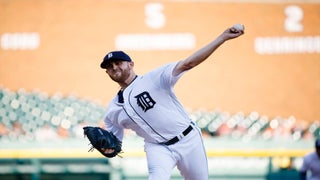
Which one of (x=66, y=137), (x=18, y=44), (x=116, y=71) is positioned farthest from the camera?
(x=18, y=44)

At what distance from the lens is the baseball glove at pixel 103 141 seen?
12.2ft

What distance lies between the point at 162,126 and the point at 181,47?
8.03 metres

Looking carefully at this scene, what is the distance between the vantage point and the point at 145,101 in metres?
3.58

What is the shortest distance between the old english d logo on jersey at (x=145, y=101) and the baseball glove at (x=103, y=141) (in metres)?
0.33

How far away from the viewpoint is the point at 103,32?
1163 centimetres

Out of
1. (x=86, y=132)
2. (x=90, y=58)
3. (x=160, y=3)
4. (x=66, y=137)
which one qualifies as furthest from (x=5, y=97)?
(x=86, y=132)

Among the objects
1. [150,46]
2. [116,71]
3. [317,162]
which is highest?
[150,46]

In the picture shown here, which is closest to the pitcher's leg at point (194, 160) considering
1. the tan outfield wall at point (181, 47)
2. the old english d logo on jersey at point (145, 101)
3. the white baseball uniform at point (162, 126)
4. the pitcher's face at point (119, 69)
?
the white baseball uniform at point (162, 126)

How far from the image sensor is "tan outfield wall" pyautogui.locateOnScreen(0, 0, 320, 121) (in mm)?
11375

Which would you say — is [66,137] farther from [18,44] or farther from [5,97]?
[18,44]

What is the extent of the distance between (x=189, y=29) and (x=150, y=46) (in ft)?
2.68

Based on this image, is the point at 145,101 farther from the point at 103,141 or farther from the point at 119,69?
the point at 103,141

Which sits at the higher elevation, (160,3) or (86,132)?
(160,3)

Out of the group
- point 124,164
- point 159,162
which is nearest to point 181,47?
point 124,164
